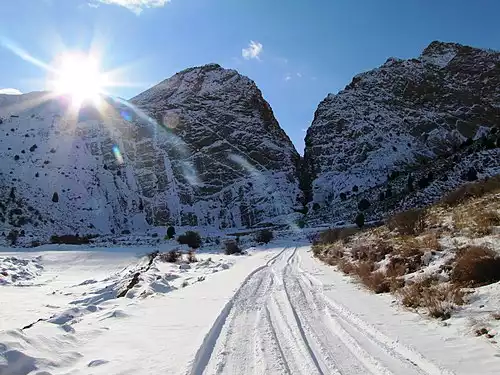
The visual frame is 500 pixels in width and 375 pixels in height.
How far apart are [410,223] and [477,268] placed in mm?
7373

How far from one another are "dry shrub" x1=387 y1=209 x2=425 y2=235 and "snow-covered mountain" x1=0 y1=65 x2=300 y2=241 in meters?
60.9

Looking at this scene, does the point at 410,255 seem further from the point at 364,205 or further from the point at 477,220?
the point at 364,205

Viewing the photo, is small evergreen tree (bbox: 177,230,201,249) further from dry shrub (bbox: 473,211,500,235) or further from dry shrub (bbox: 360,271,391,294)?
dry shrub (bbox: 473,211,500,235)

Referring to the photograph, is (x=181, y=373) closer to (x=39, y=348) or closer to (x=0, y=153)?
(x=39, y=348)

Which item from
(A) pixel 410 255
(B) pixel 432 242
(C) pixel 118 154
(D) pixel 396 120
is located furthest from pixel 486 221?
(D) pixel 396 120

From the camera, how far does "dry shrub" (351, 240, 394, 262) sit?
39.2ft

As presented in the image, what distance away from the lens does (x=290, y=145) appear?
124 meters

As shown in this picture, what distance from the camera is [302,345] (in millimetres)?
5328

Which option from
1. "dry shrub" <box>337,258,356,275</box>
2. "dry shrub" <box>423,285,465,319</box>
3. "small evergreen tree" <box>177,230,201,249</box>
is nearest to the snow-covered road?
"dry shrub" <box>423,285,465,319</box>

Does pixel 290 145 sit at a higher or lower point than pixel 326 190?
higher

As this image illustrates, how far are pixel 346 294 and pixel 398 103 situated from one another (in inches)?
Answer: 4535

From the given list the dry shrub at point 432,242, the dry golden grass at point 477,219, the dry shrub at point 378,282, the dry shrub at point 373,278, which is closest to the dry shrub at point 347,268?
the dry shrub at point 373,278

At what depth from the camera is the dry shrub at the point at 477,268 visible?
6.93 meters

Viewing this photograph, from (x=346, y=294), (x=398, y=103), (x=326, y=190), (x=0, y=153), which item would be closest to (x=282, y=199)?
(x=326, y=190)
